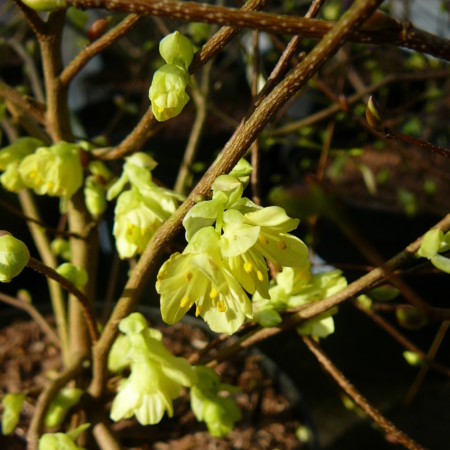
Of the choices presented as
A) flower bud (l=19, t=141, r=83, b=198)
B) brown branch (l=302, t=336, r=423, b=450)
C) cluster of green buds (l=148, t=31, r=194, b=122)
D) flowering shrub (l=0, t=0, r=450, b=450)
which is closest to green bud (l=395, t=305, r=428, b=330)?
flowering shrub (l=0, t=0, r=450, b=450)

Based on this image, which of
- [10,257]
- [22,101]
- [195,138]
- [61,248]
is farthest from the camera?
[195,138]

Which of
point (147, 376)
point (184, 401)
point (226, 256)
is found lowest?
point (184, 401)

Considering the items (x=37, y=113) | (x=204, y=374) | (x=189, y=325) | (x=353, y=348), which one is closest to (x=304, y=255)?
(x=204, y=374)

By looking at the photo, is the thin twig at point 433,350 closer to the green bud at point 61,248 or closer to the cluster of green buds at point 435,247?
the cluster of green buds at point 435,247

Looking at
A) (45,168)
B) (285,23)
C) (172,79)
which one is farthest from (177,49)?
(45,168)

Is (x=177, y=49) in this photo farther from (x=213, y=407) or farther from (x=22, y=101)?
(x=213, y=407)

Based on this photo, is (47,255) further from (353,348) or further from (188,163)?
(353,348)
